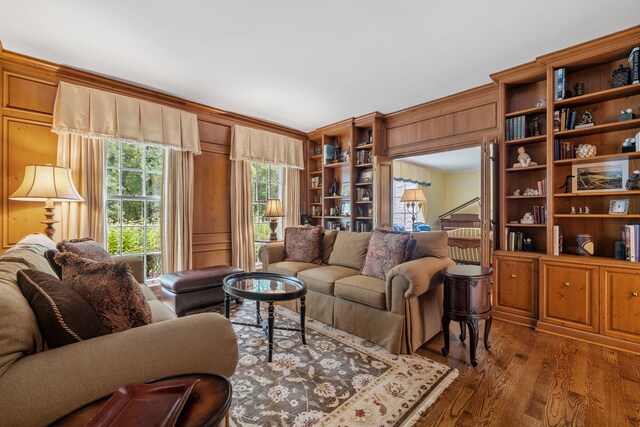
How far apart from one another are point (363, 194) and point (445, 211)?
19.5 feet

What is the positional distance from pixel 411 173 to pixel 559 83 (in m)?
5.19

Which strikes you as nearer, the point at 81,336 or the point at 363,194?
the point at 81,336

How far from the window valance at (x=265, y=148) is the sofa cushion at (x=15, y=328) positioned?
12.1 ft

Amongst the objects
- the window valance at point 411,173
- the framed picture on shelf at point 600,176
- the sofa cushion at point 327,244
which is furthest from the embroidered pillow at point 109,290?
the window valance at point 411,173

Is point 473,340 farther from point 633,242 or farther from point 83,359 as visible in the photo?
point 83,359

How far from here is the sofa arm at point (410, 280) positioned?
2.30 m

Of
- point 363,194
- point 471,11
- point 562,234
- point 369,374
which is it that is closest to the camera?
point 369,374

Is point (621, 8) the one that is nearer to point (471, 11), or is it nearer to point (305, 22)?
point (471, 11)

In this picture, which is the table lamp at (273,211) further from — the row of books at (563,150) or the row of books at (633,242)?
the row of books at (633,242)

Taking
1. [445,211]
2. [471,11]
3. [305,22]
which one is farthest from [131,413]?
[445,211]

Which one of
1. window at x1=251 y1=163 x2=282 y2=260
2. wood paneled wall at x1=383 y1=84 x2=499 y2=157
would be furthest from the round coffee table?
wood paneled wall at x1=383 y1=84 x2=499 y2=157

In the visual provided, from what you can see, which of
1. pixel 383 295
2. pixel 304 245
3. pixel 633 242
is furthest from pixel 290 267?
pixel 633 242

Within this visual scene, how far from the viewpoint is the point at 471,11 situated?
224 cm

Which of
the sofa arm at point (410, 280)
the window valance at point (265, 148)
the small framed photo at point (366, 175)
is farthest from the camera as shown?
the small framed photo at point (366, 175)
